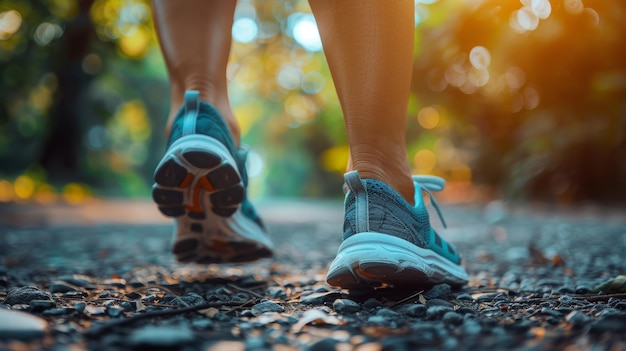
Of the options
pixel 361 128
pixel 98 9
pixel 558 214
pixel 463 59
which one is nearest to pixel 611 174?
pixel 558 214

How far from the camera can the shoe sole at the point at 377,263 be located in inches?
44.9

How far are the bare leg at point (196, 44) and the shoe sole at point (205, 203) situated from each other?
0.20 meters

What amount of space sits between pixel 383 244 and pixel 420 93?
8.13 m

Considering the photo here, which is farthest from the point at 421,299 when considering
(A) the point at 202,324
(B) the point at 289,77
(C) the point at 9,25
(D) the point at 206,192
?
(B) the point at 289,77

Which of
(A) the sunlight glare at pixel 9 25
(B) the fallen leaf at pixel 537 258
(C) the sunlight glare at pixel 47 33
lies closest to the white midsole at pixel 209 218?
(B) the fallen leaf at pixel 537 258

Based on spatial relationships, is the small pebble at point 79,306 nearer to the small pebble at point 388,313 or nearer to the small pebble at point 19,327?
the small pebble at point 19,327

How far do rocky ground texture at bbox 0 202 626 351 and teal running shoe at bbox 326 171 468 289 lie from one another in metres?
0.05

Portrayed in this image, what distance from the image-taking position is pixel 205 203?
1479 mm

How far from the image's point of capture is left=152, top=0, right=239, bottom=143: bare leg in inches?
59.5

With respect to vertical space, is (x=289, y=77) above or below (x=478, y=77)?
above

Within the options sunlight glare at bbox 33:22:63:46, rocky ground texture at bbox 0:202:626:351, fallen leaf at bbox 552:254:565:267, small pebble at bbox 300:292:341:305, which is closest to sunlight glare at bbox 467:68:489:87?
rocky ground texture at bbox 0:202:626:351

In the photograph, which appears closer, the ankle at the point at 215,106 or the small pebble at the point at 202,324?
the small pebble at the point at 202,324

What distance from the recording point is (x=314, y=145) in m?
16.2

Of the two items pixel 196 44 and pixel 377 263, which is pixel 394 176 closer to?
pixel 377 263
